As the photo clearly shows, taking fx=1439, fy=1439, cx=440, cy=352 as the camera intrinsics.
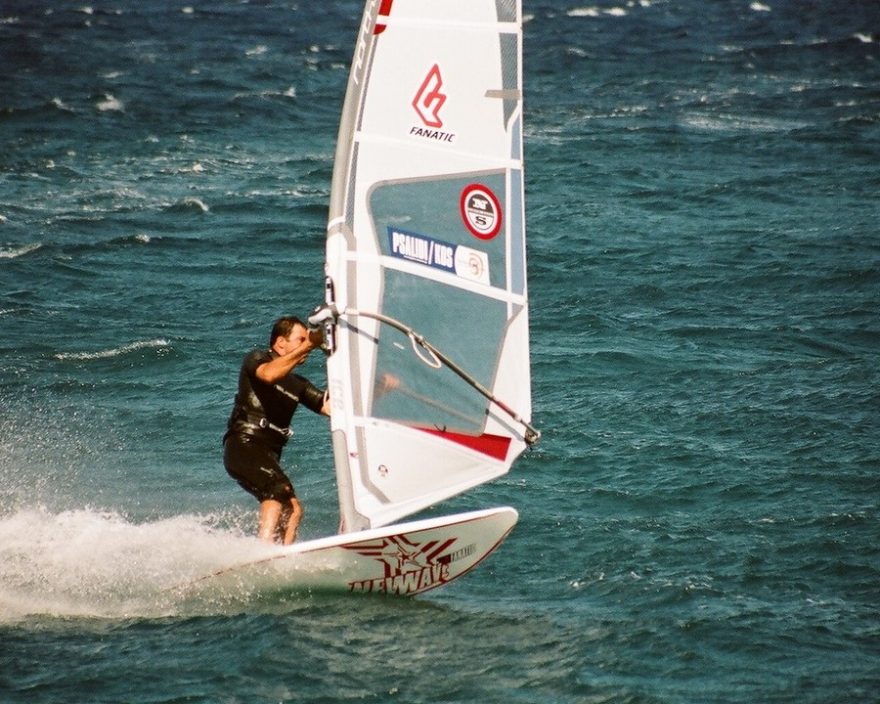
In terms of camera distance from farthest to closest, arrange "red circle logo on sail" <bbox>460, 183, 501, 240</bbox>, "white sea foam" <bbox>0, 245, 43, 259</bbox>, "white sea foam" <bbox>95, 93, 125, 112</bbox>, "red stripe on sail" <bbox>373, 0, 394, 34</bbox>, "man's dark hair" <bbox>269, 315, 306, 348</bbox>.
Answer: "white sea foam" <bbox>95, 93, 125, 112</bbox> → "white sea foam" <bbox>0, 245, 43, 259</bbox> → "man's dark hair" <bbox>269, 315, 306, 348</bbox> → "red circle logo on sail" <bbox>460, 183, 501, 240</bbox> → "red stripe on sail" <bbox>373, 0, 394, 34</bbox>

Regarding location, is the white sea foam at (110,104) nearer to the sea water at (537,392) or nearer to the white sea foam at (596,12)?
the sea water at (537,392)

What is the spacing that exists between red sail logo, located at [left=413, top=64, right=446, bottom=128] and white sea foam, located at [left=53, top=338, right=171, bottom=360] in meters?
8.44

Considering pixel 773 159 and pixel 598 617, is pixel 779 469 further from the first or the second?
pixel 773 159

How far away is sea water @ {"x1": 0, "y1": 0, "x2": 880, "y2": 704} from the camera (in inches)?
390

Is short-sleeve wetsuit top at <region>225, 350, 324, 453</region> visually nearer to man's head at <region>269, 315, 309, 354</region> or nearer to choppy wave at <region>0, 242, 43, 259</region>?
man's head at <region>269, 315, 309, 354</region>

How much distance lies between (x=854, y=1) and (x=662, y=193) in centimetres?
2314

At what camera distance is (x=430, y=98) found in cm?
962

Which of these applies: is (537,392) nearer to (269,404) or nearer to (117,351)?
(117,351)

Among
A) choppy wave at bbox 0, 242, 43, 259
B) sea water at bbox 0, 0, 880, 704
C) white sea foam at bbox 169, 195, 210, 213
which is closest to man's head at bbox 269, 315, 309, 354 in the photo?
sea water at bbox 0, 0, 880, 704

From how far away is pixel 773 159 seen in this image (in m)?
26.9

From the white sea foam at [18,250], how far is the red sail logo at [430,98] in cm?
1308

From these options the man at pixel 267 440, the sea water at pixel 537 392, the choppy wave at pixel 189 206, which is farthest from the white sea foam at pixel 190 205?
the man at pixel 267 440

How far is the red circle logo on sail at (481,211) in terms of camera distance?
991 cm

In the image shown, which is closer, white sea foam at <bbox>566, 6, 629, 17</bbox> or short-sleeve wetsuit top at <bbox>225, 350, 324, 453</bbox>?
short-sleeve wetsuit top at <bbox>225, 350, 324, 453</bbox>
